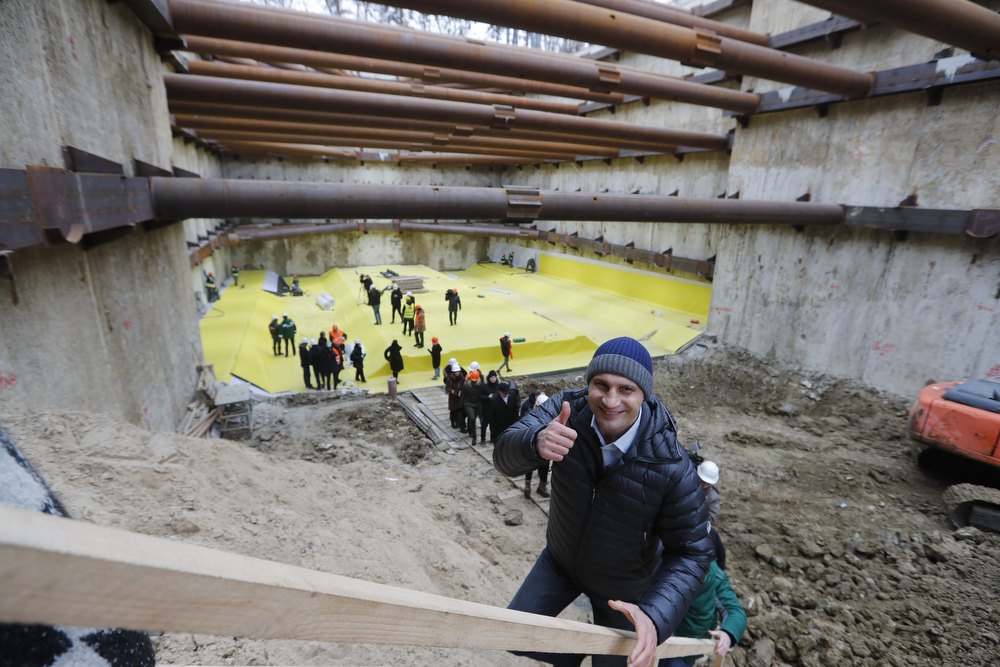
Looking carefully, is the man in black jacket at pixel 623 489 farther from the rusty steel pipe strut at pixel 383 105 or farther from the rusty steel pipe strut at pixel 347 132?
the rusty steel pipe strut at pixel 347 132

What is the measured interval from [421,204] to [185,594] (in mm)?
7313

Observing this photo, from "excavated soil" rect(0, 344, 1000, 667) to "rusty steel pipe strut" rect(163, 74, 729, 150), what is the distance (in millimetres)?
6581

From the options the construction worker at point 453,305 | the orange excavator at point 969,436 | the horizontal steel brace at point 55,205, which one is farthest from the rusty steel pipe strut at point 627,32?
the construction worker at point 453,305

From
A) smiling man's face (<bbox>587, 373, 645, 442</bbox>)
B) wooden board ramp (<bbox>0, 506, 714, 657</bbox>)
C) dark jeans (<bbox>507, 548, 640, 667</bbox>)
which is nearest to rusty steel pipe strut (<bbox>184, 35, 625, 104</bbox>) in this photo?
smiling man's face (<bbox>587, 373, 645, 442</bbox>)

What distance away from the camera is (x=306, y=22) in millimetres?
6500

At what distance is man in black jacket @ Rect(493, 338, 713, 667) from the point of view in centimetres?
216

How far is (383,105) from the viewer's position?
31.3 feet

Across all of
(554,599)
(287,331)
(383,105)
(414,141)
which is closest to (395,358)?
(287,331)

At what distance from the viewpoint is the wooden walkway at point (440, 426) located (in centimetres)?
812

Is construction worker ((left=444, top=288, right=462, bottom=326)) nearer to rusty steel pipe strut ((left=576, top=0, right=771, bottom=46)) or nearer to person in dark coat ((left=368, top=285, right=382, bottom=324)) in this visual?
person in dark coat ((left=368, top=285, right=382, bottom=324))

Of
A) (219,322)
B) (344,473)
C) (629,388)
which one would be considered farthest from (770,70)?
(219,322)

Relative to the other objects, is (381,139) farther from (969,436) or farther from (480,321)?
(969,436)

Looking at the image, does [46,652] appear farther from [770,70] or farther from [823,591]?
[770,70]

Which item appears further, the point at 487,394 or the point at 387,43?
the point at 487,394
